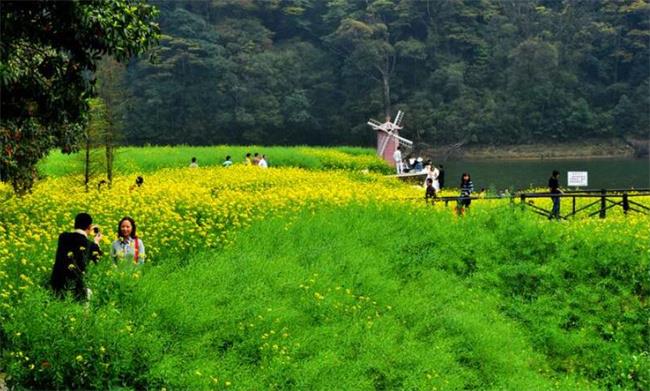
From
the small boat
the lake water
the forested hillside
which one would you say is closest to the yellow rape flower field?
the small boat

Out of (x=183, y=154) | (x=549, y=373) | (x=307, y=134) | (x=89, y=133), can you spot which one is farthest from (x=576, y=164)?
(x=549, y=373)

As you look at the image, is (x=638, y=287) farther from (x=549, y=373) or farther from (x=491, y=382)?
(x=491, y=382)

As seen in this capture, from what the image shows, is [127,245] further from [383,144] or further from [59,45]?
[383,144]

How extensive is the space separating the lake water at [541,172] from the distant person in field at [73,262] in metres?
40.2

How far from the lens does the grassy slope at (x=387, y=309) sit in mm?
10352

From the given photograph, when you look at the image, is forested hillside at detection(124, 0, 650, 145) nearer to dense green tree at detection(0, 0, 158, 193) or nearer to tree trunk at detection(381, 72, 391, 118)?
tree trunk at detection(381, 72, 391, 118)

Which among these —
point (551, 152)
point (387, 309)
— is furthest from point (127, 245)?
point (551, 152)

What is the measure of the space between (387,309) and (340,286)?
0.92m

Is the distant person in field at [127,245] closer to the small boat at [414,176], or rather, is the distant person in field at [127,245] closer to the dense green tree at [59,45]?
the dense green tree at [59,45]

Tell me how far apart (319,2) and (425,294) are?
279ft

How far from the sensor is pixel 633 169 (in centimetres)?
6669

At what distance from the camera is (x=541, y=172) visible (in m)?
65.2

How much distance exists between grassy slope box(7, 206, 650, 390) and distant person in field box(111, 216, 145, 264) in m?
0.54

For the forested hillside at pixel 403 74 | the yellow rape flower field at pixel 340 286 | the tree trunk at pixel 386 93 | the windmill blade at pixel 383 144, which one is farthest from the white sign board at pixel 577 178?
the tree trunk at pixel 386 93
